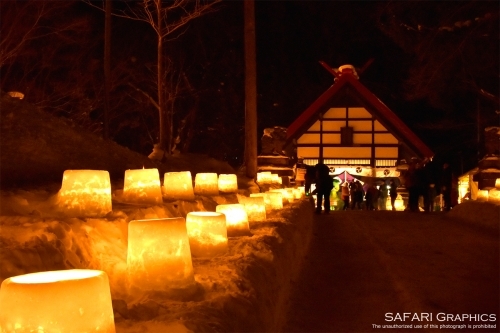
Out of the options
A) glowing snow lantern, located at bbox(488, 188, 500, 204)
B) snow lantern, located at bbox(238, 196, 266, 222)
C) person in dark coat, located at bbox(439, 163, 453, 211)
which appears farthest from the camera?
person in dark coat, located at bbox(439, 163, 453, 211)

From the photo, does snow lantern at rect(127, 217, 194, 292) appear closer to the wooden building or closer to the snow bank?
the snow bank

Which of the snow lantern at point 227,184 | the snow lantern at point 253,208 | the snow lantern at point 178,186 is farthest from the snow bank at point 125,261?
the snow lantern at point 227,184

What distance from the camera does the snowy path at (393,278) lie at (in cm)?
566

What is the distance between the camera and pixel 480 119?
2323 centimetres

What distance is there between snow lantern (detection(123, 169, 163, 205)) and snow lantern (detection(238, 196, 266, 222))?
182 cm

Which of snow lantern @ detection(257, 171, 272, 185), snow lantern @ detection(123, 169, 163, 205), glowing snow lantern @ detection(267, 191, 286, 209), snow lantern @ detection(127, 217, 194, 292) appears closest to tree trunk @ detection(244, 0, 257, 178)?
snow lantern @ detection(257, 171, 272, 185)

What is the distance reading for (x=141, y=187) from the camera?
21.3 feet

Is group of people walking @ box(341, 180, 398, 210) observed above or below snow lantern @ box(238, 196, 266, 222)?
below

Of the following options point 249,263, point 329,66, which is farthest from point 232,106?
point 249,263

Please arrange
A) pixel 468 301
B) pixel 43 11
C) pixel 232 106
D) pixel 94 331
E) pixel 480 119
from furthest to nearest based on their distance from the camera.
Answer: pixel 232 106 → pixel 480 119 → pixel 43 11 → pixel 468 301 → pixel 94 331

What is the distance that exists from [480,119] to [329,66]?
908cm

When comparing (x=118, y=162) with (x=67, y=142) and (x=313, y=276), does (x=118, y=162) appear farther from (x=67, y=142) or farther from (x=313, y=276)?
(x=313, y=276)

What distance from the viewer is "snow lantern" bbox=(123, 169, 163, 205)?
6445 millimetres

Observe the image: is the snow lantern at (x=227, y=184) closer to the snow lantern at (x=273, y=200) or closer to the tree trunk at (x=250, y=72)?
the snow lantern at (x=273, y=200)
